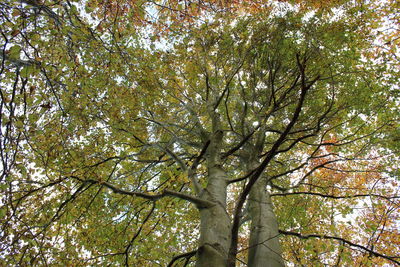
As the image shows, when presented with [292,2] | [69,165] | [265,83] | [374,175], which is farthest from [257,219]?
[374,175]

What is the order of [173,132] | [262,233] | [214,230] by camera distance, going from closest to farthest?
[214,230] < [262,233] < [173,132]

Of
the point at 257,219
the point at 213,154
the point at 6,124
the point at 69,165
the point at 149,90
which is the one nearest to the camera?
the point at 6,124

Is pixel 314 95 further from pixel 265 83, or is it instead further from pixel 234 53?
pixel 234 53

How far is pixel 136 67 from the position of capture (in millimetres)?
4484

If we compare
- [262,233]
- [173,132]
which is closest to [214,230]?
[262,233]

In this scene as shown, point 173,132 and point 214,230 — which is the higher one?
point 173,132

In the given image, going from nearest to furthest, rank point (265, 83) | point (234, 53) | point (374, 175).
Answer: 1. point (234, 53)
2. point (265, 83)
3. point (374, 175)

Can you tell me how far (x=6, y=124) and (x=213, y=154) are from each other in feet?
10.9

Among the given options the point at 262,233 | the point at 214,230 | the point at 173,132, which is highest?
the point at 173,132

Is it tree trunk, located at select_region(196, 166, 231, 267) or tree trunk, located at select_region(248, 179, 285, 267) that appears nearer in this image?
tree trunk, located at select_region(196, 166, 231, 267)

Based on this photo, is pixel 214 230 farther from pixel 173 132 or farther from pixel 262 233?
pixel 173 132

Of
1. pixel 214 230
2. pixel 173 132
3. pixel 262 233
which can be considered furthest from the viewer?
pixel 173 132

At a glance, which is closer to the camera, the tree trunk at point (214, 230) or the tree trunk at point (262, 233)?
the tree trunk at point (214, 230)

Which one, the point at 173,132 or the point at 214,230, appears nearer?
the point at 214,230
